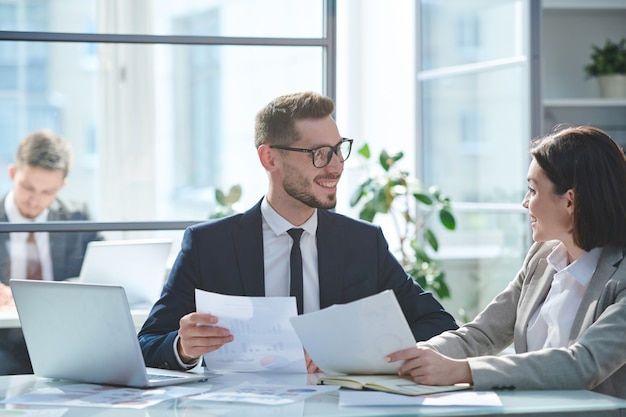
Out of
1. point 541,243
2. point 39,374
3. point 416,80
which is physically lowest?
point 39,374

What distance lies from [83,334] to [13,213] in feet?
5.91

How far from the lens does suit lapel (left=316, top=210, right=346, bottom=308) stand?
2484 millimetres

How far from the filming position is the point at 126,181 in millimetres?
3803

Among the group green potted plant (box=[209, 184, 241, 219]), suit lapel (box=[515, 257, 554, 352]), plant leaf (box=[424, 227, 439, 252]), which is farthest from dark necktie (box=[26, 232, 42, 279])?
plant leaf (box=[424, 227, 439, 252])

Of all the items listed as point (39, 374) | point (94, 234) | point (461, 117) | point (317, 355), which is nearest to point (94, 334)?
point (39, 374)

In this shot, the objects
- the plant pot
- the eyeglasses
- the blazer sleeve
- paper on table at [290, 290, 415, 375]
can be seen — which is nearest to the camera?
paper on table at [290, 290, 415, 375]

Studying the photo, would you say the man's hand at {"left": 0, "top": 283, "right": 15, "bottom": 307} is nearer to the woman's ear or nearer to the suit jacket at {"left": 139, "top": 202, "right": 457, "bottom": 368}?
the suit jacket at {"left": 139, "top": 202, "right": 457, "bottom": 368}

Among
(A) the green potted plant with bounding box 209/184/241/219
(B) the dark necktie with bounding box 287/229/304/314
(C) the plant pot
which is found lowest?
(B) the dark necktie with bounding box 287/229/304/314

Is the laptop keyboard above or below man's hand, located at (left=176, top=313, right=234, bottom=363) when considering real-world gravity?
below

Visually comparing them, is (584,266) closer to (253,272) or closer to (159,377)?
(253,272)

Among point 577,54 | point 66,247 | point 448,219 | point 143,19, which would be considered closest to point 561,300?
point 66,247

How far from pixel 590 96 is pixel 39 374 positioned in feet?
15.1

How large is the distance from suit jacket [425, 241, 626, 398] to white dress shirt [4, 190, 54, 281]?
6.17 ft

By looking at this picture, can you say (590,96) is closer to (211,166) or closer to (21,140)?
(211,166)
